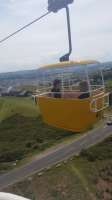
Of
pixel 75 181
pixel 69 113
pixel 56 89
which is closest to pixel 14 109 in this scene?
pixel 75 181

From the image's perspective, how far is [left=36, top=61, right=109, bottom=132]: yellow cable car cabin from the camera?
536cm

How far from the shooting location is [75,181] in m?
62.2

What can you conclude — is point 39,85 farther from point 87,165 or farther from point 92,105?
point 87,165

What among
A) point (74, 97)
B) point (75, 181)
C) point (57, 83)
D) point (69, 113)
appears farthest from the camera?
point (75, 181)

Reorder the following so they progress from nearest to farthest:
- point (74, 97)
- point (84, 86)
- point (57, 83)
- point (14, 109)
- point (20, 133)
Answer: point (74, 97) → point (84, 86) → point (57, 83) → point (14, 109) → point (20, 133)

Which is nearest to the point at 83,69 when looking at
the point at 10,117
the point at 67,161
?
the point at 67,161

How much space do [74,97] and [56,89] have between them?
1.71 ft

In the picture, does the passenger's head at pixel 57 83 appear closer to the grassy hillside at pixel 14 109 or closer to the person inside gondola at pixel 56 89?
the person inside gondola at pixel 56 89

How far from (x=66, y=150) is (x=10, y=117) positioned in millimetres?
31705

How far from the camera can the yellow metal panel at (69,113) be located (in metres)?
5.30

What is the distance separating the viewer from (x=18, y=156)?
2990 inches

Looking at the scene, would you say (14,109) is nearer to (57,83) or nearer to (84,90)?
(57,83)

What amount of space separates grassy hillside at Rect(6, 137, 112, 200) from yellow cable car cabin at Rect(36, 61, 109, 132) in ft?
165

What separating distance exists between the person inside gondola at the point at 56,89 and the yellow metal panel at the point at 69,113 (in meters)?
0.13
